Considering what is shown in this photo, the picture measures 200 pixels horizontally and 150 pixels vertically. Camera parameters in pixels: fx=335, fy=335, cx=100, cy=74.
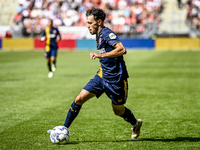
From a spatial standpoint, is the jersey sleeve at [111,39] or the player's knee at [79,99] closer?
the jersey sleeve at [111,39]

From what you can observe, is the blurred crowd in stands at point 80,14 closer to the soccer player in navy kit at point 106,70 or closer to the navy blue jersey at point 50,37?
the navy blue jersey at point 50,37

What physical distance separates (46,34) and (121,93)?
405 inches

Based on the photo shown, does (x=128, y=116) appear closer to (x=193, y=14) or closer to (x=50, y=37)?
(x=50, y=37)

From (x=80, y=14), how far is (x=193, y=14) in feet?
38.7

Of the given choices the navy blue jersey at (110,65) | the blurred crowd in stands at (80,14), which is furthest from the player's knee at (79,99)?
the blurred crowd in stands at (80,14)

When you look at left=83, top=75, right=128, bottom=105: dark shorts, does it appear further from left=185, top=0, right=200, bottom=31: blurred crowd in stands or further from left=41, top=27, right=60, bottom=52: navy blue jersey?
left=185, top=0, right=200, bottom=31: blurred crowd in stands

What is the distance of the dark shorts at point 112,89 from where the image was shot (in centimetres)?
495

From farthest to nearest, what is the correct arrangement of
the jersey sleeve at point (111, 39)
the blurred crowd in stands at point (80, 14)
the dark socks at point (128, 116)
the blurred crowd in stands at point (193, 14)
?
the blurred crowd in stands at point (80, 14), the blurred crowd in stands at point (193, 14), the dark socks at point (128, 116), the jersey sleeve at point (111, 39)

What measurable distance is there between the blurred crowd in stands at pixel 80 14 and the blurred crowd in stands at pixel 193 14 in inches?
130

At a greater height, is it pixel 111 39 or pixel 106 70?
pixel 111 39

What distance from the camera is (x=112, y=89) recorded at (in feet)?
16.2

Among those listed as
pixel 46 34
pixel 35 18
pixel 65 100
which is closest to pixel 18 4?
pixel 35 18

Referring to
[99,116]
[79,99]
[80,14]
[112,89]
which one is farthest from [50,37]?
[80,14]

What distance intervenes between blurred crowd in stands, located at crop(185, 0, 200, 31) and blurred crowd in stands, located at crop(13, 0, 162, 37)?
3298 millimetres
